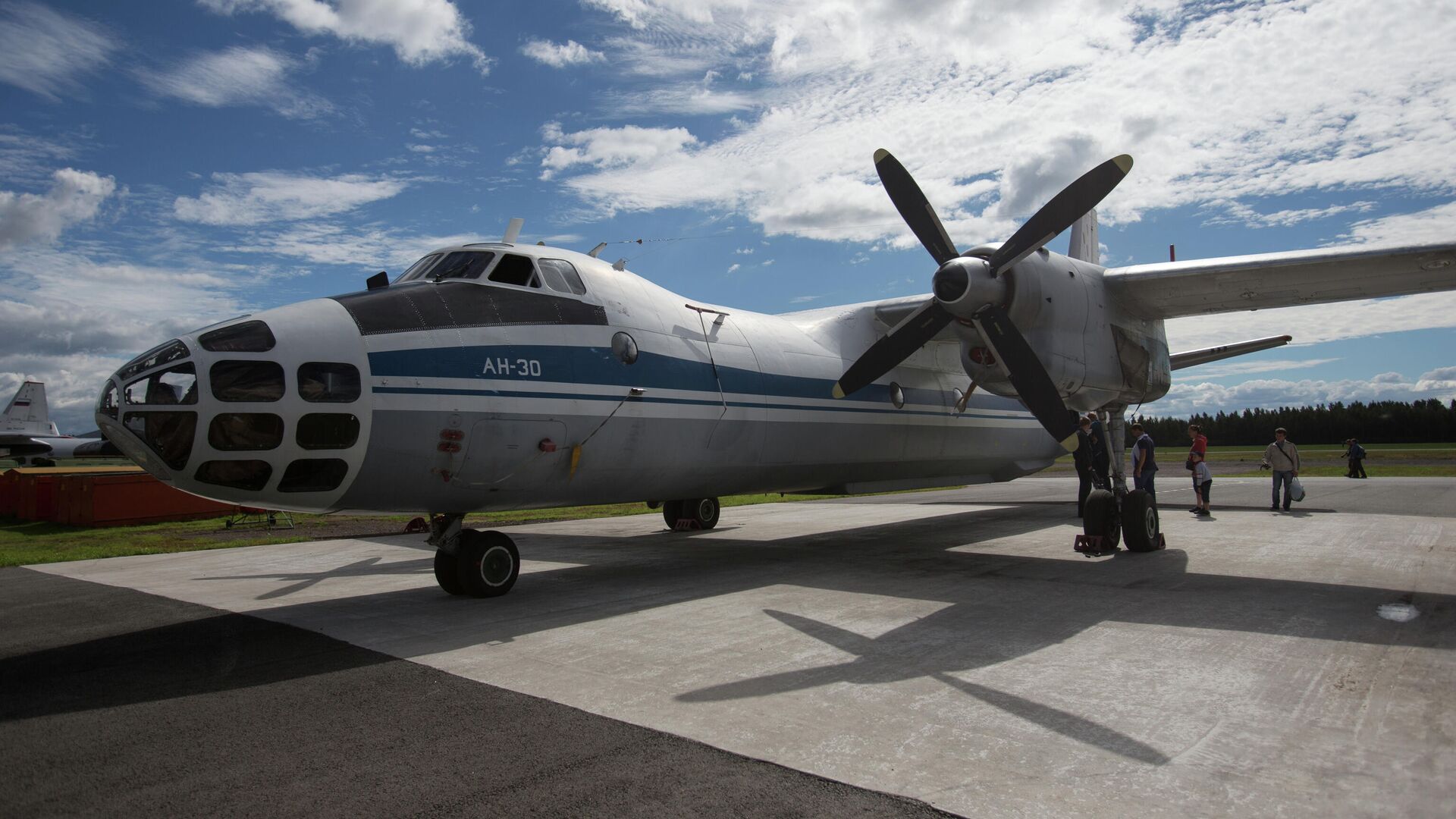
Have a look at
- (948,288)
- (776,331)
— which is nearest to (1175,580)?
(948,288)

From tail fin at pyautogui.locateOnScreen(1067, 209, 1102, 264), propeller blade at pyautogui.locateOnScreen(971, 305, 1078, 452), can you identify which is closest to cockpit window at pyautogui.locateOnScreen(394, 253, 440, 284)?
propeller blade at pyautogui.locateOnScreen(971, 305, 1078, 452)


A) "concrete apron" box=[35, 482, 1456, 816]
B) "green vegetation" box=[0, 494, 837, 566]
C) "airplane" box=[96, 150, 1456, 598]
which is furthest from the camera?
"green vegetation" box=[0, 494, 837, 566]

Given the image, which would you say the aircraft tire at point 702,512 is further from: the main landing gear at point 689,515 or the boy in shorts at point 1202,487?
the boy in shorts at point 1202,487

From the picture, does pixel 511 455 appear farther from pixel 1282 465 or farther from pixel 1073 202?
pixel 1282 465

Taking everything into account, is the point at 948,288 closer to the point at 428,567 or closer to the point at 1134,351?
the point at 1134,351

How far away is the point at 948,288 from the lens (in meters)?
10.1

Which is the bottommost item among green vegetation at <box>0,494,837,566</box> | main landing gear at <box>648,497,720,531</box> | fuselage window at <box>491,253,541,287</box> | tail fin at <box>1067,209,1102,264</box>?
green vegetation at <box>0,494,837,566</box>

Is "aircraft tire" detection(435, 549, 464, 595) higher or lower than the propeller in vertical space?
lower

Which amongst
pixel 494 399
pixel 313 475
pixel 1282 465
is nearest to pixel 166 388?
pixel 313 475

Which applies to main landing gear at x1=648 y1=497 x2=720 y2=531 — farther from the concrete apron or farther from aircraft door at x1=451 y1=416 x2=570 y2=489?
aircraft door at x1=451 y1=416 x2=570 y2=489

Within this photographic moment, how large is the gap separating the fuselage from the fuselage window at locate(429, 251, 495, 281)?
0.8 inches

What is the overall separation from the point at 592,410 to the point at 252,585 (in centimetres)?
532

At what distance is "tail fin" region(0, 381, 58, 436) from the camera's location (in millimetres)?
58719

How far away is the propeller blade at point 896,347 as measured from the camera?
433 inches
